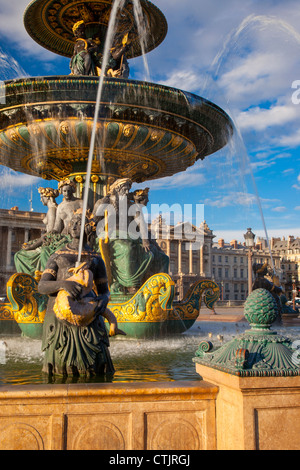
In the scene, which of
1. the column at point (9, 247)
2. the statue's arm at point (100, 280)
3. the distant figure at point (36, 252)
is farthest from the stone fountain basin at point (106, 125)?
the column at point (9, 247)

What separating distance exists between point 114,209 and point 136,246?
707 mm

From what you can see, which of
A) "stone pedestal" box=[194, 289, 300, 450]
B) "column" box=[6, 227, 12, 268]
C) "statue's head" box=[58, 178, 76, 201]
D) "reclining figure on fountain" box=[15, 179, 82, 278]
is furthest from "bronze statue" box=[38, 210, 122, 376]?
"column" box=[6, 227, 12, 268]

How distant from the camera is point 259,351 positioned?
275 cm

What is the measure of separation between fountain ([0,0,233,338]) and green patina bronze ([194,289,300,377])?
381 centimetres

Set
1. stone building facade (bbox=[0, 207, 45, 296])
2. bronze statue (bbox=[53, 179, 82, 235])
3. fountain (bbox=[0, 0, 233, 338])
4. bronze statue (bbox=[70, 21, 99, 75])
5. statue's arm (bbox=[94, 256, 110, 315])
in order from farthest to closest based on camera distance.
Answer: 1. stone building facade (bbox=[0, 207, 45, 296])
2. bronze statue (bbox=[70, 21, 99, 75])
3. bronze statue (bbox=[53, 179, 82, 235])
4. fountain (bbox=[0, 0, 233, 338])
5. statue's arm (bbox=[94, 256, 110, 315])

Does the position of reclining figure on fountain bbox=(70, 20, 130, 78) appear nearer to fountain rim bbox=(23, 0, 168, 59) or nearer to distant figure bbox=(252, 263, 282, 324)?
fountain rim bbox=(23, 0, 168, 59)

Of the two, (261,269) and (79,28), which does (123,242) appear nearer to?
(261,269)

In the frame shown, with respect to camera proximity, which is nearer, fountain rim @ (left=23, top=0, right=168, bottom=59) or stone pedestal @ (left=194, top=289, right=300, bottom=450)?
stone pedestal @ (left=194, top=289, right=300, bottom=450)

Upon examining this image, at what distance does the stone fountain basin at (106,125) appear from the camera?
7.13 m

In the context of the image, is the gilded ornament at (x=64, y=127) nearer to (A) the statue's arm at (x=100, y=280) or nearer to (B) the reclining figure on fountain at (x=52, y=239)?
(B) the reclining figure on fountain at (x=52, y=239)

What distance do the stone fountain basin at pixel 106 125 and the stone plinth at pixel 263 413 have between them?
5314 mm

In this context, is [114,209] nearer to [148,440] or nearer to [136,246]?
[136,246]

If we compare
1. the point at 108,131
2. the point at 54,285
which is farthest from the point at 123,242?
the point at 54,285

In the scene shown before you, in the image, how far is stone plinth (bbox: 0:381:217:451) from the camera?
8.79 feet
